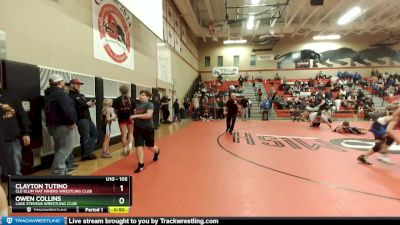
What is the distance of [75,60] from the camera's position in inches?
218

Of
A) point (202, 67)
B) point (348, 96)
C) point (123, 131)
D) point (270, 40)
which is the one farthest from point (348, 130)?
point (202, 67)

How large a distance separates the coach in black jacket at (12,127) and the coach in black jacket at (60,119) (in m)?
0.37

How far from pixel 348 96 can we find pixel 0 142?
20.2 m

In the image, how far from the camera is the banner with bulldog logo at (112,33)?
257 inches

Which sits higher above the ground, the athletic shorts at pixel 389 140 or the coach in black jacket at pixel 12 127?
the coach in black jacket at pixel 12 127

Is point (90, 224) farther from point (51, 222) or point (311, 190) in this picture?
point (311, 190)

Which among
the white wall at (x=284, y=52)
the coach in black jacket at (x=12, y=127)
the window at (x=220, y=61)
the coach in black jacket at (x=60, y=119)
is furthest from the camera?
the window at (x=220, y=61)

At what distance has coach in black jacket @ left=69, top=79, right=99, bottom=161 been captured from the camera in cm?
448

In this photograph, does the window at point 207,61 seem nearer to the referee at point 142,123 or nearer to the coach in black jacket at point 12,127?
the referee at point 142,123
